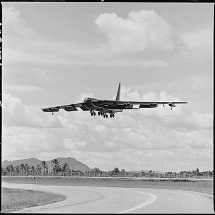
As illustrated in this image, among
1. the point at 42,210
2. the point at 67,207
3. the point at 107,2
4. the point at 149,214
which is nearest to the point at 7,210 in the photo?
the point at 42,210

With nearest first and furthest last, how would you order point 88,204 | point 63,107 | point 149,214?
point 149,214, point 88,204, point 63,107

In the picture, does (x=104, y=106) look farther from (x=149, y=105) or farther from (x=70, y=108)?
(x=149, y=105)

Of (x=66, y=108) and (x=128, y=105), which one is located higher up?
(x=128, y=105)

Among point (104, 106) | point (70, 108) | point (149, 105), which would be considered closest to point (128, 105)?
point (149, 105)

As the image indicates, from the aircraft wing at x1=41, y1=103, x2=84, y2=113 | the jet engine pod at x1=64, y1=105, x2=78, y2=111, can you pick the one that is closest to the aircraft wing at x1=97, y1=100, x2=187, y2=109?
the aircraft wing at x1=41, y1=103, x2=84, y2=113

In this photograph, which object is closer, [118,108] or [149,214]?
[149,214]

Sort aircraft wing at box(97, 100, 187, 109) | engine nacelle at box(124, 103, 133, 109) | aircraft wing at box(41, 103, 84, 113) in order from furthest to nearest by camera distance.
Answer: engine nacelle at box(124, 103, 133, 109)
aircraft wing at box(41, 103, 84, 113)
aircraft wing at box(97, 100, 187, 109)

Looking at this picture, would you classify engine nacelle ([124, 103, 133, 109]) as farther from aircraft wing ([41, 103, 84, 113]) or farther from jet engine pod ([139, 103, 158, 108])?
aircraft wing ([41, 103, 84, 113])

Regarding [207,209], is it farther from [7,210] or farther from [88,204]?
[7,210]

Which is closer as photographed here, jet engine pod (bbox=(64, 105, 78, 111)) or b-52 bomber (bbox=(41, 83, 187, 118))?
b-52 bomber (bbox=(41, 83, 187, 118))

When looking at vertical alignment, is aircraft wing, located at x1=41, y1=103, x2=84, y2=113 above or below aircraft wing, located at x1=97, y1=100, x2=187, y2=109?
below

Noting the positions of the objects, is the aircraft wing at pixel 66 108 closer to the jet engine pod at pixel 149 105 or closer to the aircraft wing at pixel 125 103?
the aircraft wing at pixel 125 103
